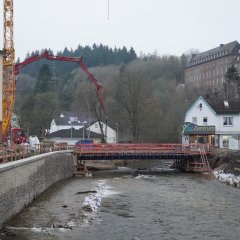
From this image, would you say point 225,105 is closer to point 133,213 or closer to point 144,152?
point 144,152

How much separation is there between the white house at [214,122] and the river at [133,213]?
26.8 metres

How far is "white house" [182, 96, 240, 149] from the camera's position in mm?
66500

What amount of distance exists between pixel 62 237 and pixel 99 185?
2010 centimetres

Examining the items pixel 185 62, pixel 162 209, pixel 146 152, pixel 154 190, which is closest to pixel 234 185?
pixel 154 190

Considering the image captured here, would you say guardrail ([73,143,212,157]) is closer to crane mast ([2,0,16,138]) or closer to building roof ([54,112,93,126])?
crane mast ([2,0,16,138])

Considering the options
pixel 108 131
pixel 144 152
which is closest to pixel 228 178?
pixel 144 152

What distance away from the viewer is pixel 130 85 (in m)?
86.4

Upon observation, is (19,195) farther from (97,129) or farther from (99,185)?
(97,129)

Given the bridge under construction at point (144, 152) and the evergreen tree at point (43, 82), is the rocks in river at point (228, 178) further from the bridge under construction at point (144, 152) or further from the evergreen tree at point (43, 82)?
the evergreen tree at point (43, 82)

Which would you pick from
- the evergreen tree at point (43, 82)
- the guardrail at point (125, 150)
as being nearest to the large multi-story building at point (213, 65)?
the evergreen tree at point (43, 82)

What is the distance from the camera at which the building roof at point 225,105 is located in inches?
2643

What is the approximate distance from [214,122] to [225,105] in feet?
10.1

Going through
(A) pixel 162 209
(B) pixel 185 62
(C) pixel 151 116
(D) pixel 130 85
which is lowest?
(A) pixel 162 209

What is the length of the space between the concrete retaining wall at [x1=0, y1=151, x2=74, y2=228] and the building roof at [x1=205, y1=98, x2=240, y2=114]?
3108 cm
